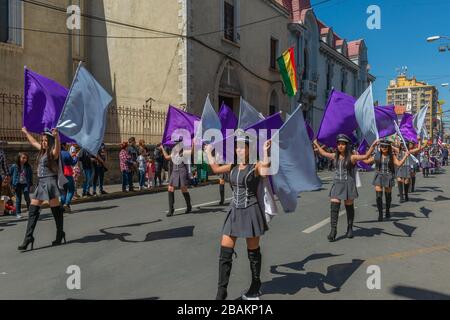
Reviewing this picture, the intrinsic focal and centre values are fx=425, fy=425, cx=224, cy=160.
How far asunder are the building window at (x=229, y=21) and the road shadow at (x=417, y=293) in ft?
64.6

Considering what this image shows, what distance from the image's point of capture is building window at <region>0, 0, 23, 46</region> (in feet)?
54.1

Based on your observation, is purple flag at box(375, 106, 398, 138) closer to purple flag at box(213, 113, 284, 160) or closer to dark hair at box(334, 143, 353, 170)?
dark hair at box(334, 143, 353, 170)

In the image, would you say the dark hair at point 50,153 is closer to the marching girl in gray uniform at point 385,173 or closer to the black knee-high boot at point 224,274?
the black knee-high boot at point 224,274

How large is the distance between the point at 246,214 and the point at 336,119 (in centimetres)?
396

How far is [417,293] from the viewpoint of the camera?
4.43 metres

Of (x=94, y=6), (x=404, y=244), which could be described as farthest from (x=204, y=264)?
(x=94, y=6)

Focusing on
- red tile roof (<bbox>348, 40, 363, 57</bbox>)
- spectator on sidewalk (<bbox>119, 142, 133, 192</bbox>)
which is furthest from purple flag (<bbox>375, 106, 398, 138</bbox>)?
red tile roof (<bbox>348, 40, 363, 57</bbox>)

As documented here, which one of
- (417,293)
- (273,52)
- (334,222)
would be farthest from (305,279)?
(273,52)

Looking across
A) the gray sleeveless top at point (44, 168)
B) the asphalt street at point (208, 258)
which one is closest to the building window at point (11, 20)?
the asphalt street at point (208, 258)

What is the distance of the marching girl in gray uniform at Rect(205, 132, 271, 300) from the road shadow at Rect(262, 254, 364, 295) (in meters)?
0.43

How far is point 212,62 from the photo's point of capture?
21.1 metres

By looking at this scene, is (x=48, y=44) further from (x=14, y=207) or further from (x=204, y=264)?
(x=204, y=264)

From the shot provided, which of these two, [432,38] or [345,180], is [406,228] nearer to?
[345,180]

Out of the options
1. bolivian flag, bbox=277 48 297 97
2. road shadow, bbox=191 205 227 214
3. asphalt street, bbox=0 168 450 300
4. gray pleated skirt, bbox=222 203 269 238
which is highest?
bolivian flag, bbox=277 48 297 97
